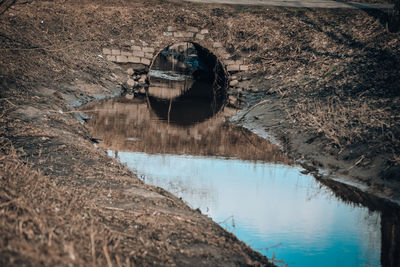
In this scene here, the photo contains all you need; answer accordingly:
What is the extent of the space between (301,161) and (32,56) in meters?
9.79

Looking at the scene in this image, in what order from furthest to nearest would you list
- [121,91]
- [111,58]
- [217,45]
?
[217,45], [111,58], [121,91]

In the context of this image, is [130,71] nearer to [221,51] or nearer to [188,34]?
[188,34]

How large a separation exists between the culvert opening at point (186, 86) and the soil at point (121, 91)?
1496 mm

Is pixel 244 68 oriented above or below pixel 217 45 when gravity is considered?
below

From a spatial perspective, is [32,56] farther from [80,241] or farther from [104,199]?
[80,241]

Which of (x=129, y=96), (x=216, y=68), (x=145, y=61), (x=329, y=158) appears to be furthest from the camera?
(x=216, y=68)

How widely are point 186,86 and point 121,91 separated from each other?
419 cm

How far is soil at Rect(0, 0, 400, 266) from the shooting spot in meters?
4.68

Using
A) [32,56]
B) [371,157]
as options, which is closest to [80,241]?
[371,157]

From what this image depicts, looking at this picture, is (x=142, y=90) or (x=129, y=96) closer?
(x=129, y=96)

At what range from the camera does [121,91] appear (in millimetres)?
18469

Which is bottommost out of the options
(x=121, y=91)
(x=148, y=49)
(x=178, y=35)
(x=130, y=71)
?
(x=121, y=91)

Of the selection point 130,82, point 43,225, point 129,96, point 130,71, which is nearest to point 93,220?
point 43,225

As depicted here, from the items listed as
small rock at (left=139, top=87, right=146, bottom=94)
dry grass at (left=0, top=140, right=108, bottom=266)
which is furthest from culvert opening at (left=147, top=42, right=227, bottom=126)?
dry grass at (left=0, top=140, right=108, bottom=266)
